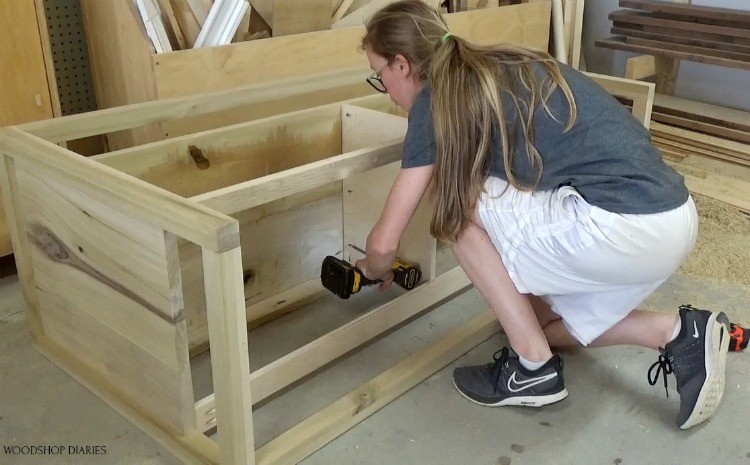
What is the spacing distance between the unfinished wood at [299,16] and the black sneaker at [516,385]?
48.4 inches

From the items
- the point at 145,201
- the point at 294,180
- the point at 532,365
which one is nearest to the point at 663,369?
the point at 532,365

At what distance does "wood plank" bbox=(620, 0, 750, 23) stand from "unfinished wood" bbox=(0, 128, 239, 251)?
2.33 meters

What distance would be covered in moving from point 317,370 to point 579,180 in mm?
713

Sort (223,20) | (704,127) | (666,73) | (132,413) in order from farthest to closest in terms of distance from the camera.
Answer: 1. (666,73)
2. (704,127)
3. (223,20)
4. (132,413)

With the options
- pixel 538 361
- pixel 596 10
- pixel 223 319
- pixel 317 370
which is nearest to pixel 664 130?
pixel 596 10

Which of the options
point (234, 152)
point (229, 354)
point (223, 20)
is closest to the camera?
point (229, 354)

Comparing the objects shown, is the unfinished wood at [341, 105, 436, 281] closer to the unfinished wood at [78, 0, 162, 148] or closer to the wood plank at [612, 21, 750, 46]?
the unfinished wood at [78, 0, 162, 148]

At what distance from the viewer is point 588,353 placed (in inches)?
66.5

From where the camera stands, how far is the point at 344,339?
1.60 meters

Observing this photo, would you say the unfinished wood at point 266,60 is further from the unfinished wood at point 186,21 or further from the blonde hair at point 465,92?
the blonde hair at point 465,92

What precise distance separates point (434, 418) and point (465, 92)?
0.66 meters

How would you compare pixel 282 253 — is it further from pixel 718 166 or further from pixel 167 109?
pixel 718 166

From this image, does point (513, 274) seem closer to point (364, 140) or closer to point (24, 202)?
point (364, 140)

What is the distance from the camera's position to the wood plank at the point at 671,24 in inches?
102
